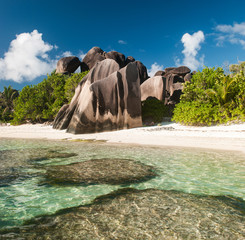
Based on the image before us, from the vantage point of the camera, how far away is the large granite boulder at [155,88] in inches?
948

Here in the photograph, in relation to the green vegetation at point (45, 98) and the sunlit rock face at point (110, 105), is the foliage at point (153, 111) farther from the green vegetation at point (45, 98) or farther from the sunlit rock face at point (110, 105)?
the green vegetation at point (45, 98)

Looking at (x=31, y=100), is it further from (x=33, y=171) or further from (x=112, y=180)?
(x=112, y=180)

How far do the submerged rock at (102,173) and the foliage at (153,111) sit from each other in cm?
1315

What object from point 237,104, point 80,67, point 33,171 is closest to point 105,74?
point 237,104

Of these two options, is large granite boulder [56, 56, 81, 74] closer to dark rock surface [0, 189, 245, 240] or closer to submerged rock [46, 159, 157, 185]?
submerged rock [46, 159, 157, 185]

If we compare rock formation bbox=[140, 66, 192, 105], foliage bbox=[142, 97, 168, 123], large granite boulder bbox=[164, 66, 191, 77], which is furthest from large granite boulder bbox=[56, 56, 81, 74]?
foliage bbox=[142, 97, 168, 123]

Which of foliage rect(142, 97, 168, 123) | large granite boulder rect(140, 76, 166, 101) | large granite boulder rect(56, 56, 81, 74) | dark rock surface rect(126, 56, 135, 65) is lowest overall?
foliage rect(142, 97, 168, 123)

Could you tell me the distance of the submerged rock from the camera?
4.86 meters

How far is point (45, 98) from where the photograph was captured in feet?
93.1

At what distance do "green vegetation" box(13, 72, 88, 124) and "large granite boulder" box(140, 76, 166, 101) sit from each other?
28.0 feet

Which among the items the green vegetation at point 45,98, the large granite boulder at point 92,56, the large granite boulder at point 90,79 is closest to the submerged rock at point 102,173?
the large granite boulder at point 90,79

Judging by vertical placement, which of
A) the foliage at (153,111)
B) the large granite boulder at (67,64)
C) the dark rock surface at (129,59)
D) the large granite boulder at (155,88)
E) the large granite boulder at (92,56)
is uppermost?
the dark rock surface at (129,59)

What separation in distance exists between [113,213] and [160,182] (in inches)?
79.7

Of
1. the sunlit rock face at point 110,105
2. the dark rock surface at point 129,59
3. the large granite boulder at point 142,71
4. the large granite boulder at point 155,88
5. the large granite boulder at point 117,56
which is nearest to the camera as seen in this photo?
the sunlit rock face at point 110,105
